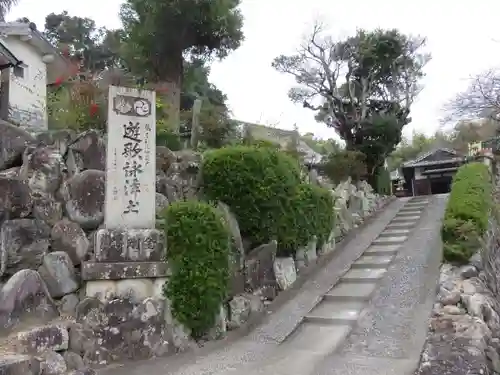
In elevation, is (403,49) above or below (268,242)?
above

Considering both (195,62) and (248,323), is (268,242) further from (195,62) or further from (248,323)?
(195,62)

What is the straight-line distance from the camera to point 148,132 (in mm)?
6676

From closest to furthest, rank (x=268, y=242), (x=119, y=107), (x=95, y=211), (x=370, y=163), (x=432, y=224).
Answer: (x=119, y=107) → (x=95, y=211) → (x=268, y=242) → (x=432, y=224) → (x=370, y=163)

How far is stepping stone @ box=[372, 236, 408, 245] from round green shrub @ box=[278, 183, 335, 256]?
148 centimetres

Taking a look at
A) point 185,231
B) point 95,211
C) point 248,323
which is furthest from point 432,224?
point 95,211

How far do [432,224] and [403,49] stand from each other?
12.1 m

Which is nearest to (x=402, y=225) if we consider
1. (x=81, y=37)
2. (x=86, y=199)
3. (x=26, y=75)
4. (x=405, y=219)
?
(x=405, y=219)

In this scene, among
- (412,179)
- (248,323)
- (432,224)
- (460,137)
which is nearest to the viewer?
(248,323)

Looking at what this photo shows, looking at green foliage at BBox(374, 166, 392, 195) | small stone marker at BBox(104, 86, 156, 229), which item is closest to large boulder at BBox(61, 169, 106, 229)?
small stone marker at BBox(104, 86, 156, 229)

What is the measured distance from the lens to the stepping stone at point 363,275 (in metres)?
8.84

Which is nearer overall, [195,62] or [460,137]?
[195,62]

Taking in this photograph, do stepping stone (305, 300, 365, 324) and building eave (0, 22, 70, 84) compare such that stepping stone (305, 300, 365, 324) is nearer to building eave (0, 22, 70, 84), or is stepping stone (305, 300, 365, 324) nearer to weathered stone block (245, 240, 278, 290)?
weathered stone block (245, 240, 278, 290)

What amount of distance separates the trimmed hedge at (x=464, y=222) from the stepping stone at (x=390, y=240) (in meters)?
2.13

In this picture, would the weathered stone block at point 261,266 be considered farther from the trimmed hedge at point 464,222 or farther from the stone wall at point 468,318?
the trimmed hedge at point 464,222
